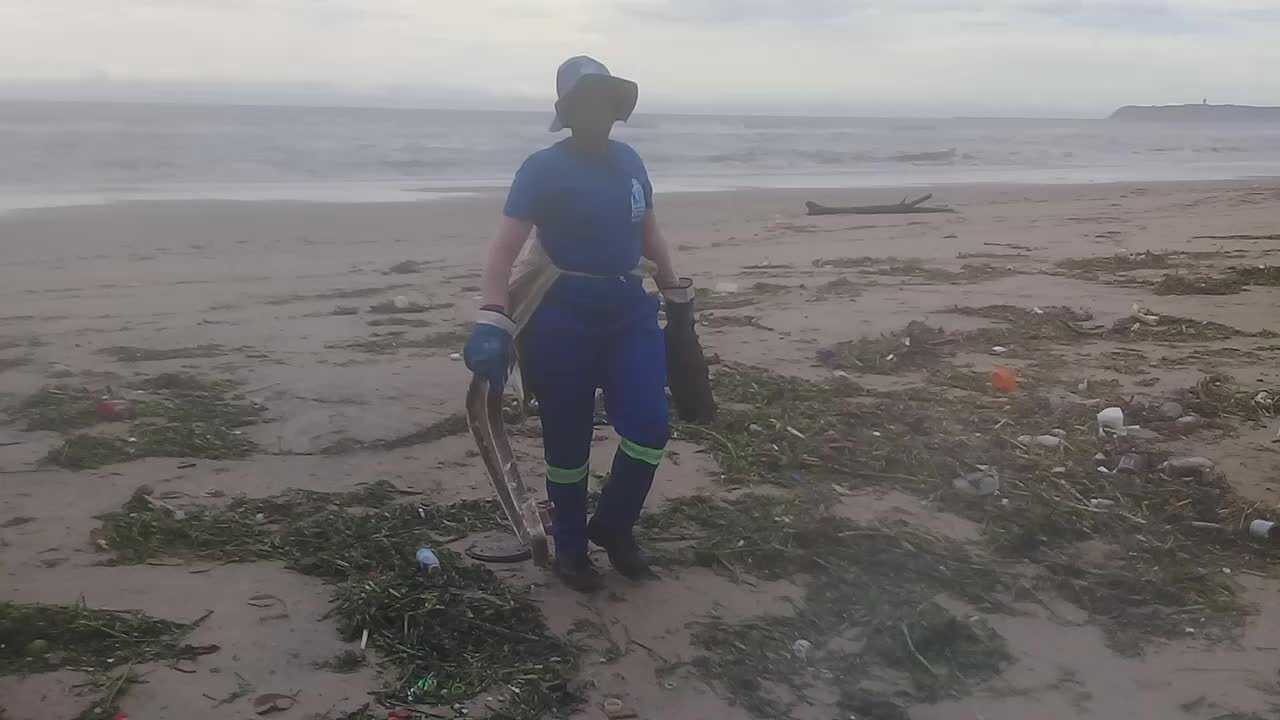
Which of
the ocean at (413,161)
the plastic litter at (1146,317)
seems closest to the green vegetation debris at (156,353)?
the plastic litter at (1146,317)

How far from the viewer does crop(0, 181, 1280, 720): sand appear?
307 centimetres

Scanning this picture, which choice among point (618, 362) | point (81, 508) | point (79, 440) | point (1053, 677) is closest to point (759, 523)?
point (618, 362)

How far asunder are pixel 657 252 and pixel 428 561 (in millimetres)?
1431

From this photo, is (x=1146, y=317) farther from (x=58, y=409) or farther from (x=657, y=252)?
(x=58, y=409)

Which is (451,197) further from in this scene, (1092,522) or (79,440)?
(1092,522)

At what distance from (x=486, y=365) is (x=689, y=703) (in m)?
1.26

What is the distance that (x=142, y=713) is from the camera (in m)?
2.75

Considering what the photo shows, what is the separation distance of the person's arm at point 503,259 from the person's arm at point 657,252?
1.72 feet

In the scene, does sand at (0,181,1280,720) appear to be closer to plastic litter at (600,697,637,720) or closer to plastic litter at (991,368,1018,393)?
plastic litter at (600,697,637,720)

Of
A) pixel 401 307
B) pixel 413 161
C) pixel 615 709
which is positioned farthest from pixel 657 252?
pixel 413 161

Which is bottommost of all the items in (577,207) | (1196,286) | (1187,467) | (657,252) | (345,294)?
(1187,467)

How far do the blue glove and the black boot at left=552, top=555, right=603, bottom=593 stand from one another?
2.44 feet

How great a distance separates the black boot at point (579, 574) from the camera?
3650 millimetres

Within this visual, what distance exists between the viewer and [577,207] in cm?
347
